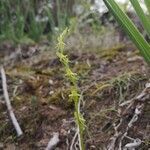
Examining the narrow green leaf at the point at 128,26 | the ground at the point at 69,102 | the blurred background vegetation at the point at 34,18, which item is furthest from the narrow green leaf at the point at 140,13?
the blurred background vegetation at the point at 34,18

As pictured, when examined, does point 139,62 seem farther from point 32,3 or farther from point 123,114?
point 32,3

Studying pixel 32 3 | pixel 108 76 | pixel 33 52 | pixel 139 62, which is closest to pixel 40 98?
pixel 108 76

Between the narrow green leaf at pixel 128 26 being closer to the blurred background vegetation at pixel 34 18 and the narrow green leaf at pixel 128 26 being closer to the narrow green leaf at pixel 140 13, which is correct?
the narrow green leaf at pixel 140 13

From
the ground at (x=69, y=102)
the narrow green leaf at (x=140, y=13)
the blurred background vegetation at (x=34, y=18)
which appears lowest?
the ground at (x=69, y=102)

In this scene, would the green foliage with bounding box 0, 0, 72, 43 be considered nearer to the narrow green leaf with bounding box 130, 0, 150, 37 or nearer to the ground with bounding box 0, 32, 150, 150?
the ground with bounding box 0, 32, 150, 150

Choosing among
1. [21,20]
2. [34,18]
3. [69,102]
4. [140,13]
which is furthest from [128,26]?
[34,18]

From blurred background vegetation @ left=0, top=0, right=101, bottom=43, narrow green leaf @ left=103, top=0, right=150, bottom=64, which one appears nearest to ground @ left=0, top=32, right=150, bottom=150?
narrow green leaf @ left=103, top=0, right=150, bottom=64

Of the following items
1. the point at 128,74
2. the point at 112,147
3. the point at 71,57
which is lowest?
the point at 112,147
